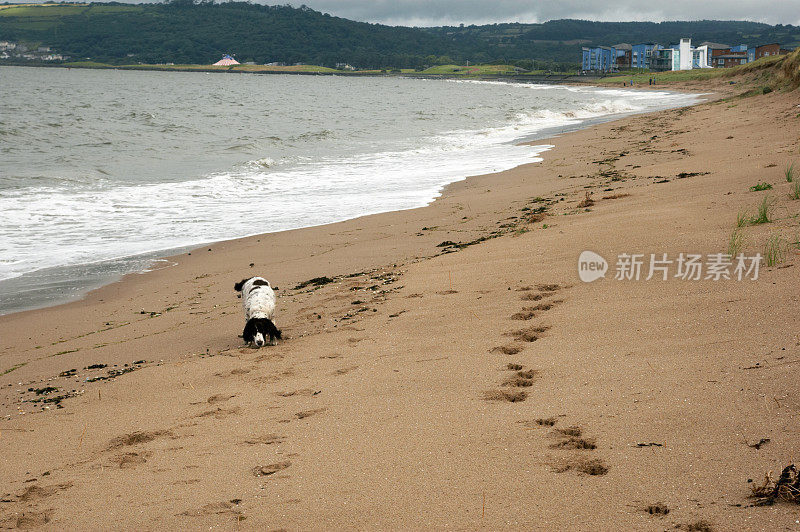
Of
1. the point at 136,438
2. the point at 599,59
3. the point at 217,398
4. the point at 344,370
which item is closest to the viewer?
the point at 136,438

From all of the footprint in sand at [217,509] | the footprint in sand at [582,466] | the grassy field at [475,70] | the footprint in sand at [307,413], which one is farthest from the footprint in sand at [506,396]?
the grassy field at [475,70]

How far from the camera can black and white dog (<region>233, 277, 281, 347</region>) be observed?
646 centimetres

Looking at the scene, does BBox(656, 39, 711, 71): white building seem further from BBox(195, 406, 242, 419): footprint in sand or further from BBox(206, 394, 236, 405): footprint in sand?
BBox(195, 406, 242, 419): footprint in sand

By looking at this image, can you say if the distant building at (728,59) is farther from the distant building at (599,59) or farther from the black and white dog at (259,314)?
the black and white dog at (259,314)

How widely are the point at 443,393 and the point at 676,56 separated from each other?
14427cm

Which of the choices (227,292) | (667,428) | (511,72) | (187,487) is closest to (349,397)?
(187,487)

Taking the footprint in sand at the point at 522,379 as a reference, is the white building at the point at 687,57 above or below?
above

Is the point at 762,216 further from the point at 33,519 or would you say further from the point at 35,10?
the point at 35,10

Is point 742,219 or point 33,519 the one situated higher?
point 742,219

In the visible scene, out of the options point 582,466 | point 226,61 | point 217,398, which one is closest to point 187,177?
point 217,398

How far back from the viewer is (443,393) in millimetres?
4480

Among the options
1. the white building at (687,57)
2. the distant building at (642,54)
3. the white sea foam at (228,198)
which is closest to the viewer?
the white sea foam at (228,198)

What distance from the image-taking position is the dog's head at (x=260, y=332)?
6441 millimetres

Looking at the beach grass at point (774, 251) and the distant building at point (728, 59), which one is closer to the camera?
the beach grass at point (774, 251)
